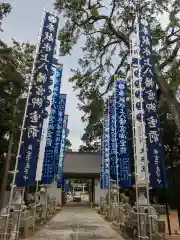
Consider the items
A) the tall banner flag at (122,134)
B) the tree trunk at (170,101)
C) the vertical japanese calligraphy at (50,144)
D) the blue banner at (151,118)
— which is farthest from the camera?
the vertical japanese calligraphy at (50,144)

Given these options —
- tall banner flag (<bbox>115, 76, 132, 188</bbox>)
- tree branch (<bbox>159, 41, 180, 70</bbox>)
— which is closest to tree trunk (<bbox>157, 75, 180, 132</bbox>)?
tree branch (<bbox>159, 41, 180, 70</bbox>)

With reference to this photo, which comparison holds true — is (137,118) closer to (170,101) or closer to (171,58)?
(170,101)

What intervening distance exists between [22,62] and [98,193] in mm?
16525

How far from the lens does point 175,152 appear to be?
19.6m

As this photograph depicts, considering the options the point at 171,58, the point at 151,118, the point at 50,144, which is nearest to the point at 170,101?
the point at 151,118

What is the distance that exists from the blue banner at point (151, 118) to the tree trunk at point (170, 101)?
0.91 meters

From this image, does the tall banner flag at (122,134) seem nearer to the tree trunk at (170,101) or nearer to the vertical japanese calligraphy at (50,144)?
the vertical japanese calligraphy at (50,144)

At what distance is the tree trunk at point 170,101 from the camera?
7.34 metres

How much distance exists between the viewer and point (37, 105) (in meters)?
6.50

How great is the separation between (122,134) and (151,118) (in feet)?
15.7

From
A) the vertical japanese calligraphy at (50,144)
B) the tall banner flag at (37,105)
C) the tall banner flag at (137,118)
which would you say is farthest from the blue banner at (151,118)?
the vertical japanese calligraphy at (50,144)

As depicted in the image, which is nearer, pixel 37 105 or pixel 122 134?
pixel 37 105

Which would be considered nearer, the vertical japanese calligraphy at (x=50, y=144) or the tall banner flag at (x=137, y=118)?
the tall banner flag at (x=137, y=118)

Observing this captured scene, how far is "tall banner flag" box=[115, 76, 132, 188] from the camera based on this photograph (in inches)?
429
